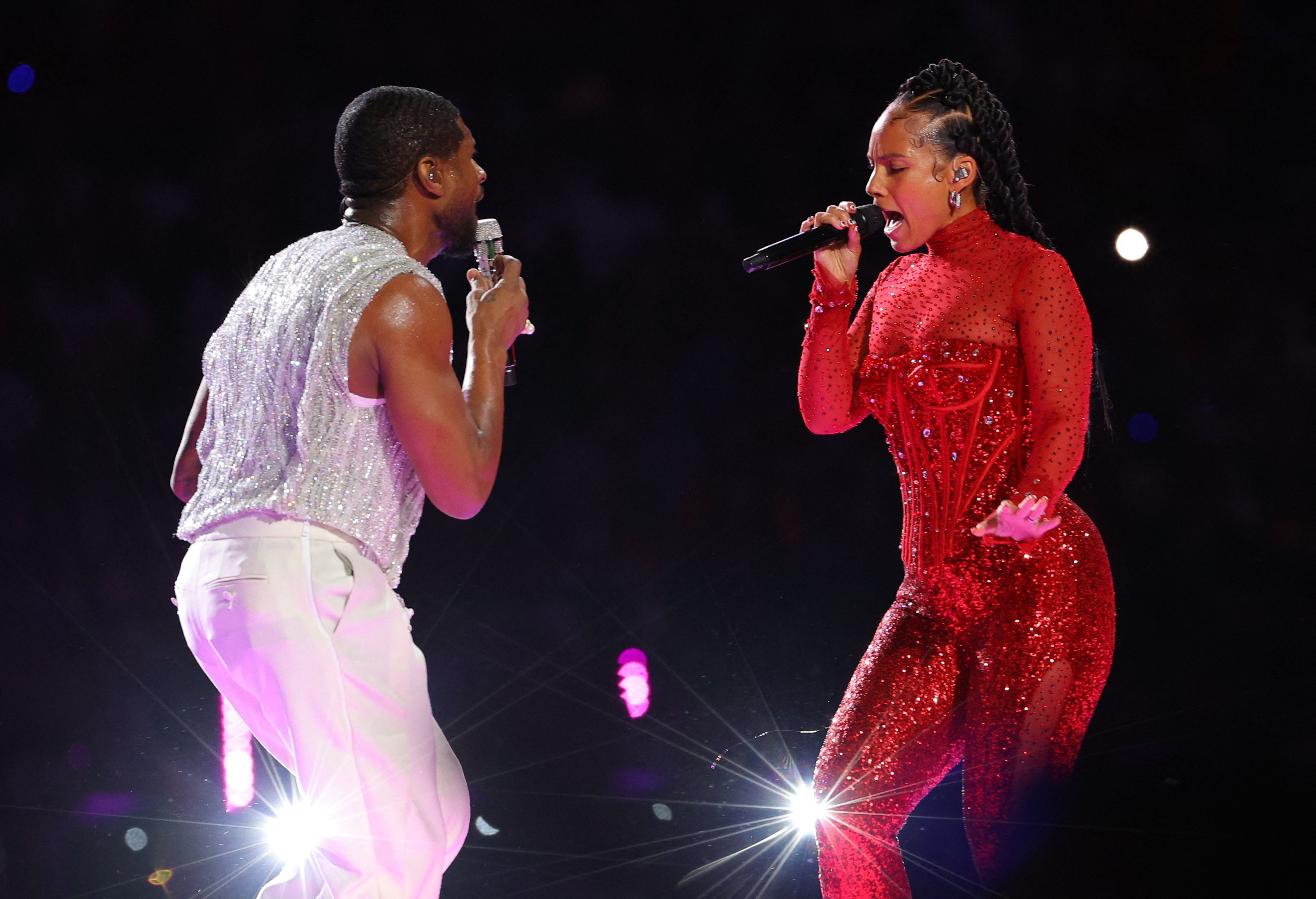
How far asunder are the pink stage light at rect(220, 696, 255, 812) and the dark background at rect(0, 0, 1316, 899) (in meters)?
0.05

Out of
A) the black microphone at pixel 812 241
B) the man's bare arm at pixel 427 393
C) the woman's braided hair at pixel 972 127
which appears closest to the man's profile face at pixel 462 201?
the man's bare arm at pixel 427 393

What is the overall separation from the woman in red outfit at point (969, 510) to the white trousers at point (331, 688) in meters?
0.64

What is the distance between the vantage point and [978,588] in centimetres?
165

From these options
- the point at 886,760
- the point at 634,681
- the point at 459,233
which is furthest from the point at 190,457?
the point at 634,681

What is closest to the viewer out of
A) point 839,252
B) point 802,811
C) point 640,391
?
point 839,252

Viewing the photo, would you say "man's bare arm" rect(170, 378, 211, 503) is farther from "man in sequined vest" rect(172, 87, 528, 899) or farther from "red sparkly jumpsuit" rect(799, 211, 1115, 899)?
"red sparkly jumpsuit" rect(799, 211, 1115, 899)

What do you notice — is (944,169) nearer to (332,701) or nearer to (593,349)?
(332,701)

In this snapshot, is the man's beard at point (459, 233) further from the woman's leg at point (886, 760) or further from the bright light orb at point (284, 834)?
the bright light orb at point (284, 834)

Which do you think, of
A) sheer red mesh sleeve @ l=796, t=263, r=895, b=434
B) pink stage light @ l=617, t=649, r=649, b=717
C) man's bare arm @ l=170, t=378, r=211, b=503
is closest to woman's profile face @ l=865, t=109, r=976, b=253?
sheer red mesh sleeve @ l=796, t=263, r=895, b=434

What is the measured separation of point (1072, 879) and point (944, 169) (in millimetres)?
1146

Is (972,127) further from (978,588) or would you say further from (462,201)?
(462,201)

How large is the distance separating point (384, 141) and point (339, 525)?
2.07 feet

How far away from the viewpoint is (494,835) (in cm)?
284

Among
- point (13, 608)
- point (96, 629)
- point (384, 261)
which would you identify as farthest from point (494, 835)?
point (384, 261)
